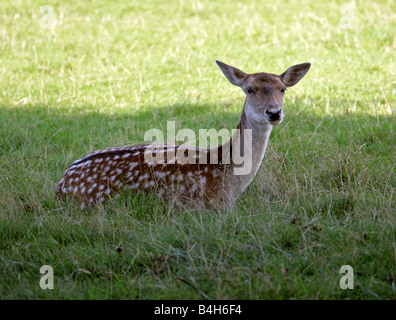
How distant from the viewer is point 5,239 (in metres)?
4.20

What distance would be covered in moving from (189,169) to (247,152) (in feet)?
1.88

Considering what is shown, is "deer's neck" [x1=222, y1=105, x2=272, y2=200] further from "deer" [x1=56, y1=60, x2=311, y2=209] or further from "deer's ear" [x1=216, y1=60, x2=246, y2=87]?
"deer's ear" [x1=216, y1=60, x2=246, y2=87]

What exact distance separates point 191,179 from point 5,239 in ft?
5.32

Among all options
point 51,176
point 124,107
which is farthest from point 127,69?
point 51,176

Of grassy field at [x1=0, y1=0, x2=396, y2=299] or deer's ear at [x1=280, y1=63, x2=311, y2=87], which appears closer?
grassy field at [x1=0, y1=0, x2=396, y2=299]

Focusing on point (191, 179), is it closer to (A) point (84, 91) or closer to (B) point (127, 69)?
(A) point (84, 91)

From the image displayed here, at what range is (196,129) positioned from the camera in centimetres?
655

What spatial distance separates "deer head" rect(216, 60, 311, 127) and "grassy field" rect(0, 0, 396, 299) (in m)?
0.65

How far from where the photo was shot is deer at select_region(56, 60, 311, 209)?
4703 millimetres

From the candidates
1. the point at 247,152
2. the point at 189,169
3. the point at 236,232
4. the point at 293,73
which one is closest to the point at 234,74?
the point at 293,73

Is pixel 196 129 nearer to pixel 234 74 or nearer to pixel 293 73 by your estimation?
pixel 234 74

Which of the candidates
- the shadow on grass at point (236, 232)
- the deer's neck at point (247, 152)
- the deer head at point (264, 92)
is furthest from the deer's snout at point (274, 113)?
the shadow on grass at point (236, 232)

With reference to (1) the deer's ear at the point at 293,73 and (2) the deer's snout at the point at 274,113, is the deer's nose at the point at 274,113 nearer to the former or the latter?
(2) the deer's snout at the point at 274,113

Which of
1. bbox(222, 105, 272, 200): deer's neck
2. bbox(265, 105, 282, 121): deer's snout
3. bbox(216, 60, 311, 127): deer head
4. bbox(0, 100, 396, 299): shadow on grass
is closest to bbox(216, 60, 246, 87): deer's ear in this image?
bbox(216, 60, 311, 127): deer head
